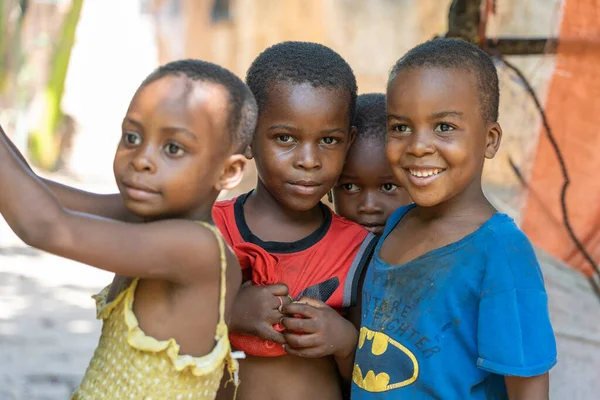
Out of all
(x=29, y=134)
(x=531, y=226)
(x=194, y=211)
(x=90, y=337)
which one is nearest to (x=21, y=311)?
(x=90, y=337)

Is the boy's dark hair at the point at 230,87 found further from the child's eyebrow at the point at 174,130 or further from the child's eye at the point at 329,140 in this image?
the child's eye at the point at 329,140

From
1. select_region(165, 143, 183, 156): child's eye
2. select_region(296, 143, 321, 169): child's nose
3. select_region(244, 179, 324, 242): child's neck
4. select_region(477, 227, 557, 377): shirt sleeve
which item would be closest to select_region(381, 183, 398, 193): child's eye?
select_region(244, 179, 324, 242): child's neck

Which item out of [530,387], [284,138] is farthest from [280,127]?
[530,387]

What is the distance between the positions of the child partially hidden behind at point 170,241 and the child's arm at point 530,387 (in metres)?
0.67

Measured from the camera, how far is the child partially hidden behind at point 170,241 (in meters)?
1.66

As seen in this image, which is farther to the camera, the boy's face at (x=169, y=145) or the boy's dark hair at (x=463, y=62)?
the boy's dark hair at (x=463, y=62)

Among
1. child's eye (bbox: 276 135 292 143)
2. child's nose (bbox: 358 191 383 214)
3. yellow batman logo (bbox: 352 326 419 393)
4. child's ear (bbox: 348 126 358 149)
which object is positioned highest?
child's eye (bbox: 276 135 292 143)

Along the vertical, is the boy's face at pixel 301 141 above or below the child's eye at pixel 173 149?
below

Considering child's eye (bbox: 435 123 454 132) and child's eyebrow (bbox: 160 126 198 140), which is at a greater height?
child's eyebrow (bbox: 160 126 198 140)

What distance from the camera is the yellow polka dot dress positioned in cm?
171

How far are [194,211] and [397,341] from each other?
595 millimetres

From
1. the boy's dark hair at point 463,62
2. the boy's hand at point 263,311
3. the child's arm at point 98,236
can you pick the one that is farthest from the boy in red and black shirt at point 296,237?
the child's arm at point 98,236

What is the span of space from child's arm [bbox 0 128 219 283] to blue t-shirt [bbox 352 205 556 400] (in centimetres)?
52

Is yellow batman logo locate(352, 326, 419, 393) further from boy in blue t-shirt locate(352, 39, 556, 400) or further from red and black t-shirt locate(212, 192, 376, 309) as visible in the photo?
red and black t-shirt locate(212, 192, 376, 309)
